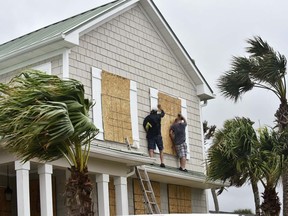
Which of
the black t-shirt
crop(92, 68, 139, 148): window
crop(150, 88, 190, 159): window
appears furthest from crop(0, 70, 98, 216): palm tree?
crop(150, 88, 190, 159): window

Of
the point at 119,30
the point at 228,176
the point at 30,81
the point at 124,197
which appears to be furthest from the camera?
the point at 119,30

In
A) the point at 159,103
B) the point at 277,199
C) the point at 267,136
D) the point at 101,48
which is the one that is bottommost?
the point at 277,199

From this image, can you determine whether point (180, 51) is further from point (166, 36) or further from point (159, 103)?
point (159, 103)

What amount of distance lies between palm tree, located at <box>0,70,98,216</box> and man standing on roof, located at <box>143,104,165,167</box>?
728 centimetres

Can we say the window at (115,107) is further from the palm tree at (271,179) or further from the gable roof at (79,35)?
the palm tree at (271,179)

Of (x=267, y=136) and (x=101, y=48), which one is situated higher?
(x=101, y=48)

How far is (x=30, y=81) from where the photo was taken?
1054cm

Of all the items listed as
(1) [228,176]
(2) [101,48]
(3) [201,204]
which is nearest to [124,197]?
(1) [228,176]

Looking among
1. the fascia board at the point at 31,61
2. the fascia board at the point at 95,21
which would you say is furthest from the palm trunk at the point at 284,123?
the fascia board at the point at 31,61

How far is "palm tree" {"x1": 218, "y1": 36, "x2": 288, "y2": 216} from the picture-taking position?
18219 mm

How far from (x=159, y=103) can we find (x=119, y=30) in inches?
99.3

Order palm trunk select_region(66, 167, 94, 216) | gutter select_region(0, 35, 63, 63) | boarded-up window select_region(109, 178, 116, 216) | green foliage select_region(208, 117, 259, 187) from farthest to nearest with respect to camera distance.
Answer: boarded-up window select_region(109, 178, 116, 216)
green foliage select_region(208, 117, 259, 187)
gutter select_region(0, 35, 63, 63)
palm trunk select_region(66, 167, 94, 216)

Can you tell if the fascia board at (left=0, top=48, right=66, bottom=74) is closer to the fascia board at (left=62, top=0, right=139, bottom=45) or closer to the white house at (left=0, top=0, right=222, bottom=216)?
the white house at (left=0, top=0, right=222, bottom=216)

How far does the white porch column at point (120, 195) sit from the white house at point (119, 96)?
24mm
